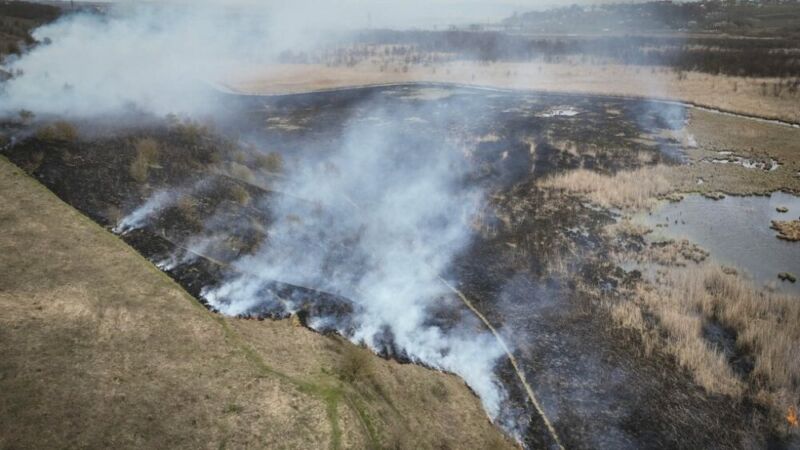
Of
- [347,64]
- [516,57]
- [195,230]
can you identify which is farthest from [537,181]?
[516,57]

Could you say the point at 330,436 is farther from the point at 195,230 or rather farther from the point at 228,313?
the point at 195,230

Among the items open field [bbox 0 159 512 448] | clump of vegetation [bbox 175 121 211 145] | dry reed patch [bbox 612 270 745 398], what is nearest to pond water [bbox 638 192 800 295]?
dry reed patch [bbox 612 270 745 398]

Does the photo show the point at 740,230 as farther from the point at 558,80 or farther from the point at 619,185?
the point at 558,80

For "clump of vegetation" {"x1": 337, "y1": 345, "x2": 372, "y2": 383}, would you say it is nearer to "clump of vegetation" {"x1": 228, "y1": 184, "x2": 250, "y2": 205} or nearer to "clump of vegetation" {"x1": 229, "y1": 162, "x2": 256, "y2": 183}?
"clump of vegetation" {"x1": 228, "y1": 184, "x2": 250, "y2": 205}

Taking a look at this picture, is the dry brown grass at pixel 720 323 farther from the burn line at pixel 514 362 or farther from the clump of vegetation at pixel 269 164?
the clump of vegetation at pixel 269 164

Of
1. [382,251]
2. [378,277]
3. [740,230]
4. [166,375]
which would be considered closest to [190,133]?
[382,251]

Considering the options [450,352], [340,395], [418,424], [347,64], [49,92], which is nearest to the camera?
[340,395]
